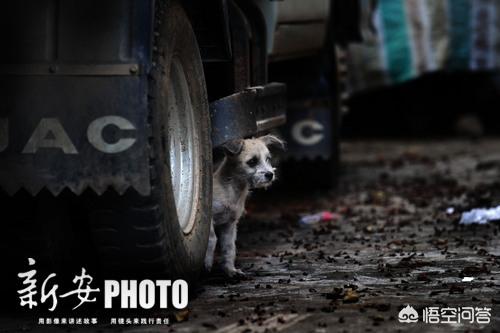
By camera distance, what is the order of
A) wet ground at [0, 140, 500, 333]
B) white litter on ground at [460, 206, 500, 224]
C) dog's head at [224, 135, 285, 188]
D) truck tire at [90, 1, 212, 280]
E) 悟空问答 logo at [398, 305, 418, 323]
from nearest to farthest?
truck tire at [90, 1, 212, 280], 悟空问答 logo at [398, 305, 418, 323], wet ground at [0, 140, 500, 333], dog's head at [224, 135, 285, 188], white litter on ground at [460, 206, 500, 224]

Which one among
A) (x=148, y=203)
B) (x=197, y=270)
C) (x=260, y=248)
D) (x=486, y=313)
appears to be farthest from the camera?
(x=260, y=248)

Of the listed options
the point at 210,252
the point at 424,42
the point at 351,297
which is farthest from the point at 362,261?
the point at 424,42

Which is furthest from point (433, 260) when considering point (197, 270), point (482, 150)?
point (482, 150)

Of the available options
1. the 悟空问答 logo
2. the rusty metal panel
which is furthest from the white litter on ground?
the rusty metal panel

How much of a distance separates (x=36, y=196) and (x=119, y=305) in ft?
2.45

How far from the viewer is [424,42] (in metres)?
15.9

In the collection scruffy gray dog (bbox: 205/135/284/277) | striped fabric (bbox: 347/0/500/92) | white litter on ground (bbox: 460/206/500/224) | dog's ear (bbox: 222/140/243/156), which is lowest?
white litter on ground (bbox: 460/206/500/224)

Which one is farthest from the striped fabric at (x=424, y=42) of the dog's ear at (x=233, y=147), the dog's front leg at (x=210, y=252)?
the dog's front leg at (x=210, y=252)

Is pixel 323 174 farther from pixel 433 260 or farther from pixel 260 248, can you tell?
pixel 433 260

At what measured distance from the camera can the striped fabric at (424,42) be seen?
1562 centimetres

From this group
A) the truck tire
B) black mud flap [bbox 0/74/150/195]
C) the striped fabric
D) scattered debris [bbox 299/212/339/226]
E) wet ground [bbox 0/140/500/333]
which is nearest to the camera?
black mud flap [bbox 0/74/150/195]

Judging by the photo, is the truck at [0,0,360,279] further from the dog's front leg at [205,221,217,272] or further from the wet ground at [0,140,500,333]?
the dog's front leg at [205,221,217,272]

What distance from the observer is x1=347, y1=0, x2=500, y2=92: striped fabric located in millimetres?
15617

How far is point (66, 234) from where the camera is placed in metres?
5.42
